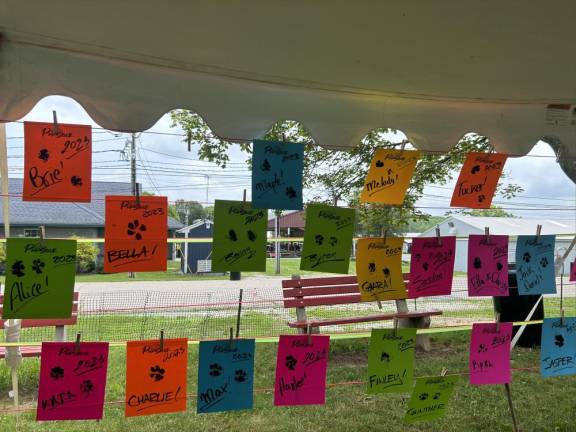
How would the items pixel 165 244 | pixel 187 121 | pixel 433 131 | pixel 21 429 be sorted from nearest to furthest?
pixel 165 244 → pixel 433 131 → pixel 21 429 → pixel 187 121

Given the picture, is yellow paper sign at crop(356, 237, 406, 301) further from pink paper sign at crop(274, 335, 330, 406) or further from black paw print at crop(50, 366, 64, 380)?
black paw print at crop(50, 366, 64, 380)

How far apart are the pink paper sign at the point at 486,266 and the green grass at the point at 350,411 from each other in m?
1.35

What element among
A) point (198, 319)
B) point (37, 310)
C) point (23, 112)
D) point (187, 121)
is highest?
point (187, 121)

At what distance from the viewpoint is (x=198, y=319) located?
538 cm

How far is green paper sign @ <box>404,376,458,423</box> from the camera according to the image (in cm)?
149

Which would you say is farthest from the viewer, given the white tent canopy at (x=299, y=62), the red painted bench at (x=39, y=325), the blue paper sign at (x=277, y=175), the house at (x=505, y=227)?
the house at (x=505, y=227)

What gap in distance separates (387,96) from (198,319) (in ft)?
14.9

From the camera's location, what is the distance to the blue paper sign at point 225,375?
126cm

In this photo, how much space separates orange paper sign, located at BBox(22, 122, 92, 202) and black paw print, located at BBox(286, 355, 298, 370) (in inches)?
29.9

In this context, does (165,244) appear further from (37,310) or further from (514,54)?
(514,54)

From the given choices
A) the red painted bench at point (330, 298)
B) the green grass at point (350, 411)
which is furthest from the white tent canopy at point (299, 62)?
the red painted bench at point (330, 298)

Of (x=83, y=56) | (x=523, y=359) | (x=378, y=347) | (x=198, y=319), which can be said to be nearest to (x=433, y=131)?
(x=378, y=347)

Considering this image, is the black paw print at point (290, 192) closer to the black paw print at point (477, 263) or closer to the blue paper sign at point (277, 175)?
the blue paper sign at point (277, 175)

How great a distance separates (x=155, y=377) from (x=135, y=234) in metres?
0.43
